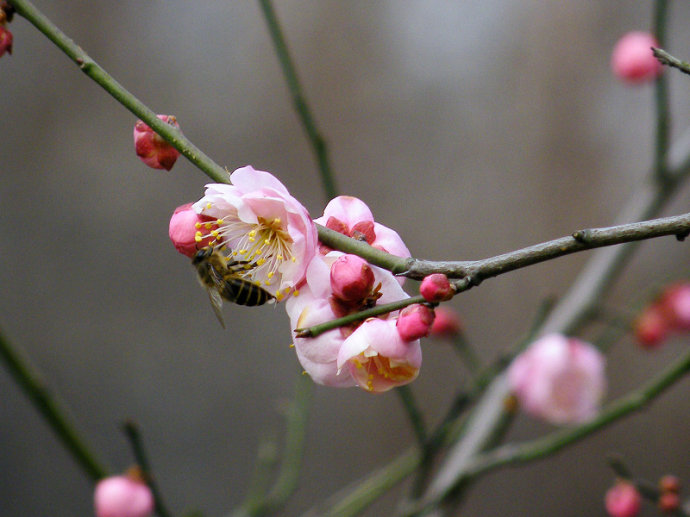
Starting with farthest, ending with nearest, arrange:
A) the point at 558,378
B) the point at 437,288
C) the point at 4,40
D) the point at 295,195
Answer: the point at 295,195 → the point at 558,378 → the point at 4,40 → the point at 437,288

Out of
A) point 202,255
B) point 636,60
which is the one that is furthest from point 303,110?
point 636,60

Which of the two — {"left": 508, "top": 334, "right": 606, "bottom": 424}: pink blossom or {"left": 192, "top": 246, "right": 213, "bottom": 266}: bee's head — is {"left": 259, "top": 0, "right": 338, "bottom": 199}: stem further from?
{"left": 508, "top": 334, "right": 606, "bottom": 424}: pink blossom

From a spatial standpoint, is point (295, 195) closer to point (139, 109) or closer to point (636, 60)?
point (636, 60)

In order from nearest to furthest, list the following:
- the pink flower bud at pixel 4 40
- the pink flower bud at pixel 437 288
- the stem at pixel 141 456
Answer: the pink flower bud at pixel 437 288 < the pink flower bud at pixel 4 40 < the stem at pixel 141 456

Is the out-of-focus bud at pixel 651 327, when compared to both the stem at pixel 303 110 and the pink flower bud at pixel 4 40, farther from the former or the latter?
the pink flower bud at pixel 4 40

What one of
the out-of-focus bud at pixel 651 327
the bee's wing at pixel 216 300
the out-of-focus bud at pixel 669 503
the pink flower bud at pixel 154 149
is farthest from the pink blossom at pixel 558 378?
the pink flower bud at pixel 154 149

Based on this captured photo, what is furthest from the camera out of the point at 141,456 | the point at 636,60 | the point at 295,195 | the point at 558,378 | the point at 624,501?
the point at 295,195

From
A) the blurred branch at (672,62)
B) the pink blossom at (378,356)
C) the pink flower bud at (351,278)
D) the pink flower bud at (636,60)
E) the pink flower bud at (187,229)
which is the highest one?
the pink flower bud at (187,229)

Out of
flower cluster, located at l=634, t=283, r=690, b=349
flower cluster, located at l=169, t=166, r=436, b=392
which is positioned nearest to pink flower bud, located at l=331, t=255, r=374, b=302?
flower cluster, located at l=169, t=166, r=436, b=392
